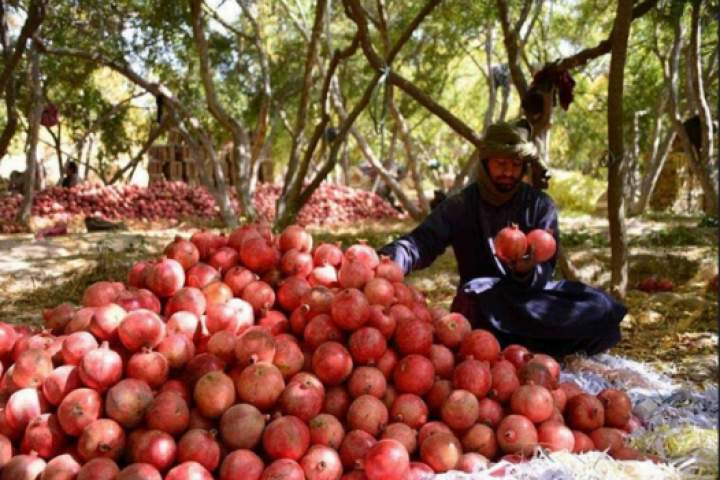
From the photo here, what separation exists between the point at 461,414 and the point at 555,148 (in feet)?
112

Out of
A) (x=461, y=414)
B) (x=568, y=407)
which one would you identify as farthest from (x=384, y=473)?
(x=568, y=407)

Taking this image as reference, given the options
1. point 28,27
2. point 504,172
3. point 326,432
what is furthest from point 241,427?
point 28,27

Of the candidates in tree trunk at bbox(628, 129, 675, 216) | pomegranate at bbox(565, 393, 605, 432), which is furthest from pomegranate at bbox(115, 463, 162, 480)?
tree trunk at bbox(628, 129, 675, 216)

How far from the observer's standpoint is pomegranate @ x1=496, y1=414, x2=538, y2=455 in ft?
8.00

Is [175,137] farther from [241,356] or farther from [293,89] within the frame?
[241,356]

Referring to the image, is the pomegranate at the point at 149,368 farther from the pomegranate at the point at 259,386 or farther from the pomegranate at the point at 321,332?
the pomegranate at the point at 321,332

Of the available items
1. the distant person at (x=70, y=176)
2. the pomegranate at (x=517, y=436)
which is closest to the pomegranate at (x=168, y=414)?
the pomegranate at (x=517, y=436)

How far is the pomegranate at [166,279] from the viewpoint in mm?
2908

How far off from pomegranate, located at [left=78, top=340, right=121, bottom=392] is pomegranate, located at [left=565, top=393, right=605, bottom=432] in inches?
66.8

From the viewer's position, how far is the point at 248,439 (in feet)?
7.47

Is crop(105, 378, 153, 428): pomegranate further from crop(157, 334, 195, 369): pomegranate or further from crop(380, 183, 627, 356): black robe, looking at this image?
crop(380, 183, 627, 356): black robe

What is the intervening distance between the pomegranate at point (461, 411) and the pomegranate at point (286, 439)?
54cm

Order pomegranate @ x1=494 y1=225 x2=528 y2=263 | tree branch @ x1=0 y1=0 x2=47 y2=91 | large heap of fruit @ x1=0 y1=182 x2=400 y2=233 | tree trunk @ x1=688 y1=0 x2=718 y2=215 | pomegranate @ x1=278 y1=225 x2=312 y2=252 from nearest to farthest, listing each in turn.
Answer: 1. pomegranate @ x1=278 y1=225 x2=312 y2=252
2. pomegranate @ x1=494 y1=225 x2=528 y2=263
3. tree branch @ x1=0 y1=0 x2=47 y2=91
4. tree trunk @ x1=688 y1=0 x2=718 y2=215
5. large heap of fruit @ x1=0 y1=182 x2=400 y2=233

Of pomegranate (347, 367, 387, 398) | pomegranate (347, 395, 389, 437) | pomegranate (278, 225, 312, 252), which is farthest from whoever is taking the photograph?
pomegranate (278, 225, 312, 252)
